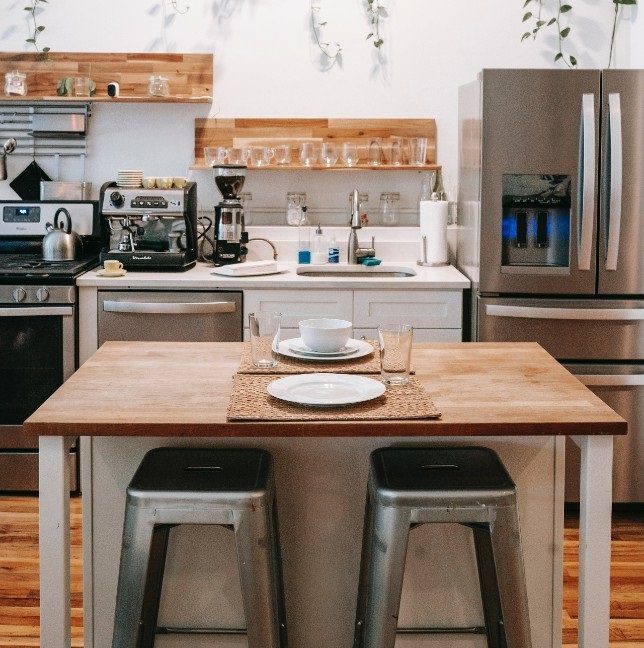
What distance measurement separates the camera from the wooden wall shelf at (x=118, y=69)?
4297mm

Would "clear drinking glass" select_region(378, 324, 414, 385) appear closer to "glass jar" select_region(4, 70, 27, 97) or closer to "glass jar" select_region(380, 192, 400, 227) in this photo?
"glass jar" select_region(380, 192, 400, 227)

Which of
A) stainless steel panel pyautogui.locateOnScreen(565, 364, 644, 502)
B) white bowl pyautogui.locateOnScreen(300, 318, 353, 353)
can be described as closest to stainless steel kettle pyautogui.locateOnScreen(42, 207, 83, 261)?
white bowl pyautogui.locateOnScreen(300, 318, 353, 353)

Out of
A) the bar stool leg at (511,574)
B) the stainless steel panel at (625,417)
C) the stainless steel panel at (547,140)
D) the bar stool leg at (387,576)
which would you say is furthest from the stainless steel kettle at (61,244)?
the bar stool leg at (511,574)

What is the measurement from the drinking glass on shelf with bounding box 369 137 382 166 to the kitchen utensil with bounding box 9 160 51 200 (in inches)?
59.8

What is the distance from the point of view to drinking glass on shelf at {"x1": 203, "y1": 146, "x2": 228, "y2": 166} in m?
4.28

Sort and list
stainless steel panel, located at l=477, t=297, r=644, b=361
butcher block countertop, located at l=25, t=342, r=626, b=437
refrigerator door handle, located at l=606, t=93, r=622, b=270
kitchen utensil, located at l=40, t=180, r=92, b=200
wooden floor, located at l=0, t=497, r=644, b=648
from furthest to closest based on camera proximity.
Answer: kitchen utensil, located at l=40, t=180, r=92, b=200, stainless steel panel, located at l=477, t=297, r=644, b=361, refrigerator door handle, located at l=606, t=93, r=622, b=270, wooden floor, located at l=0, t=497, r=644, b=648, butcher block countertop, located at l=25, t=342, r=626, b=437

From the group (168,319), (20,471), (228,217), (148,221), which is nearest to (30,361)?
(20,471)

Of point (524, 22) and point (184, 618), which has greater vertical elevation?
point (524, 22)

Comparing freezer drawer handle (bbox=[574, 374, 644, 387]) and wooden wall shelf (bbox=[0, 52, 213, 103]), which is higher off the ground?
wooden wall shelf (bbox=[0, 52, 213, 103])

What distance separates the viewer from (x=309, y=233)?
4.38 meters

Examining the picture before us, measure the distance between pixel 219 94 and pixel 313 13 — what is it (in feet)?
1.88

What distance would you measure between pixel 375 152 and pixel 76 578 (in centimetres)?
230

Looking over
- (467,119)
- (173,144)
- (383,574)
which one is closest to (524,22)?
(467,119)

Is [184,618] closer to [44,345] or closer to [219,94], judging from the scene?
[44,345]
